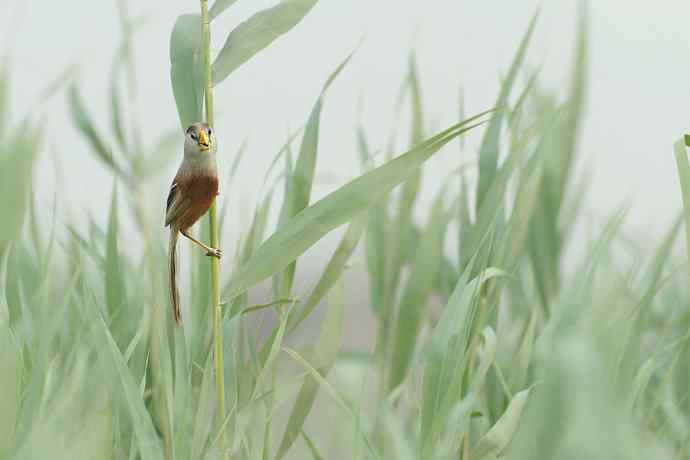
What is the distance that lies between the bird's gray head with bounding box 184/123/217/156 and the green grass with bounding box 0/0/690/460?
0.17 feet

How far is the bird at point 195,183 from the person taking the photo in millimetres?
628

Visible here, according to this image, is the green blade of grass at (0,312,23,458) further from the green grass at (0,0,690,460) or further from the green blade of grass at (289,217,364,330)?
the green blade of grass at (289,217,364,330)

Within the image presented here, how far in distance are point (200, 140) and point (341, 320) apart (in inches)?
14.3

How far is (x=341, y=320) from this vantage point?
937 mm

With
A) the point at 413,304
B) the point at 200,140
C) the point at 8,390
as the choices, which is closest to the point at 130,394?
the point at 8,390

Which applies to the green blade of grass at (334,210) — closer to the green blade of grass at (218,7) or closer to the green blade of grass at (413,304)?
the green blade of grass at (218,7)

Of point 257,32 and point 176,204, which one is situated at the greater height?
point 257,32

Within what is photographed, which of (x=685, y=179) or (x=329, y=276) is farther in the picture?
(x=329, y=276)

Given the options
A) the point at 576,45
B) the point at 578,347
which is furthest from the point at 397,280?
the point at 578,347

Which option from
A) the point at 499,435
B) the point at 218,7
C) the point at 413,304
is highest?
the point at 218,7

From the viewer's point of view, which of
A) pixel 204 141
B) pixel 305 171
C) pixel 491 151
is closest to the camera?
pixel 204 141

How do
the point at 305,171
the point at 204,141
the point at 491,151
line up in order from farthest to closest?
the point at 491,151, the point at 305,171, the point at 204,141

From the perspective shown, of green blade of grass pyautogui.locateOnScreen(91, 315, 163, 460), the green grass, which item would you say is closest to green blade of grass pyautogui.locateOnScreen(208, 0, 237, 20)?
the green grass

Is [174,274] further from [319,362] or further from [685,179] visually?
[685,179]
